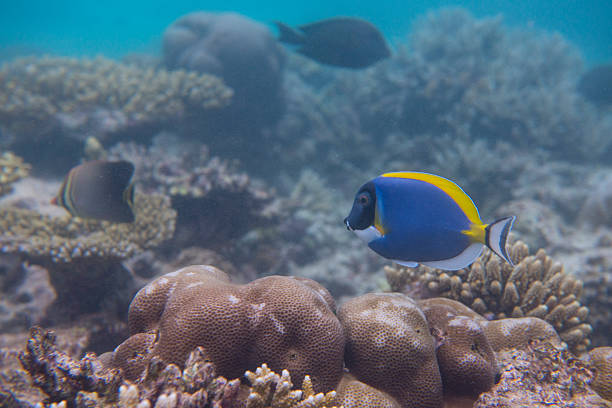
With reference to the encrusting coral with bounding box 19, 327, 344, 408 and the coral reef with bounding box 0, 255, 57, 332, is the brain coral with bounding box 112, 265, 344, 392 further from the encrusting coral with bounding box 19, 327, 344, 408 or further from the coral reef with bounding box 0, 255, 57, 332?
the coral reef with bounding box 0, 255, 57, 332

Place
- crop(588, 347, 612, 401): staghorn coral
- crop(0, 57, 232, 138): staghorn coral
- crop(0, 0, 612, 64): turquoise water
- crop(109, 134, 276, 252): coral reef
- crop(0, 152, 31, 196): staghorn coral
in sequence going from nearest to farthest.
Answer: crop(588, 347, 612, 401): staghorn coral < crop(109, 134, 276, 252): coral reef < crop(0, 152, 31, 196): staghorn coral < crop(0, 57, 232, 138): staghorn coral < crop(0, 0, 612, 64): turquoise water

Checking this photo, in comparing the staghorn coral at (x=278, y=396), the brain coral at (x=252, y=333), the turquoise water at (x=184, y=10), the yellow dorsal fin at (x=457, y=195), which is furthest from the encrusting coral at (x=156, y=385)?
the turquoise water at (x=184, y=10)

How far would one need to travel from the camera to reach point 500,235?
157 cm

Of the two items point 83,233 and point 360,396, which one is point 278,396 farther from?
point 83,233

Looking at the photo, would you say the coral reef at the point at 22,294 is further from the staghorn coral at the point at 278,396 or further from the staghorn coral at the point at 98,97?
the staghorn coral at the point at 278,396

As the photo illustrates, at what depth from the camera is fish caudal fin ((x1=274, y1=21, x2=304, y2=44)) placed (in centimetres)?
688

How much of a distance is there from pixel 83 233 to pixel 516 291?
5.98 m

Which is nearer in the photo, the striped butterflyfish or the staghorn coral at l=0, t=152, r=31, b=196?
the striped butterflyfish

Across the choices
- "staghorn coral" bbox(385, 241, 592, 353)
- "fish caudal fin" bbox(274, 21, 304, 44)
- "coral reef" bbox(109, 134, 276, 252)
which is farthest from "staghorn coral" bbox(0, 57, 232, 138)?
"staghorn coral" bbox(385, 241, 592, 353)

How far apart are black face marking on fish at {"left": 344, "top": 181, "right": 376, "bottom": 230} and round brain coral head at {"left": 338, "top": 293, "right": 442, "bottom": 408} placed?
96 centimetres

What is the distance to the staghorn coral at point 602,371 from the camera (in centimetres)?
238

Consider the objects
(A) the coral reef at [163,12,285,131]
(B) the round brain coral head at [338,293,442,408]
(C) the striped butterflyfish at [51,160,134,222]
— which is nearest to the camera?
(B) the round brain coral head at [338,293,442,408]

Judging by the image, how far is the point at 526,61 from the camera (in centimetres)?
1330

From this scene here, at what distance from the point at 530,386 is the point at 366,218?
173cm
